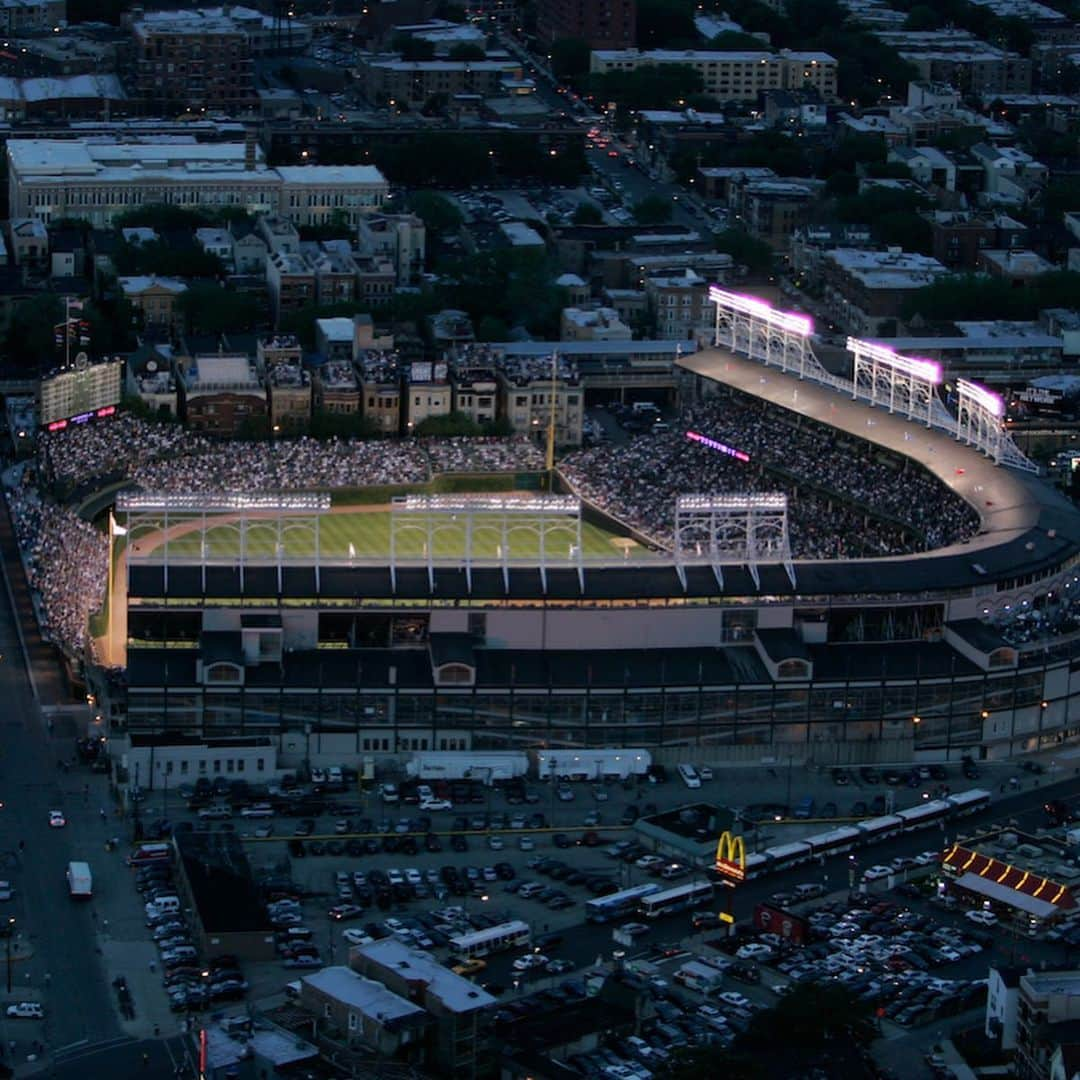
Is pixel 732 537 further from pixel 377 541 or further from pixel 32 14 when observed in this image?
pixel 32 14

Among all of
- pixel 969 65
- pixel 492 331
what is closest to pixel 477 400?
pixel 492 331

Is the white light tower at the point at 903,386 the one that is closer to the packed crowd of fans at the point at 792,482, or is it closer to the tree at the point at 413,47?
the packed crowd of fans at the point at 792,482

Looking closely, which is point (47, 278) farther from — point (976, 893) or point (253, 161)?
point (976, 893)

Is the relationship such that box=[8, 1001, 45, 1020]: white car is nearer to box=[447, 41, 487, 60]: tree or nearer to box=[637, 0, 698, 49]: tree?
box=[447, 41, 487, 60]: tree

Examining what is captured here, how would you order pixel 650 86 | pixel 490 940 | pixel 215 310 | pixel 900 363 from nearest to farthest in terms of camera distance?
pixel 490 940 → pixel 900 363 → pixel 215 310 → pixel 650 86

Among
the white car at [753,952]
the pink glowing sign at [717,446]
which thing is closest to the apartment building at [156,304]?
the pink glowing sign at [717,446]

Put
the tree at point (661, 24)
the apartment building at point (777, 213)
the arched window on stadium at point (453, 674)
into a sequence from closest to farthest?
the arched window on stadium at point (453, 674) → the apartment building at point (777, 213) → the tree at point (661, 24)
